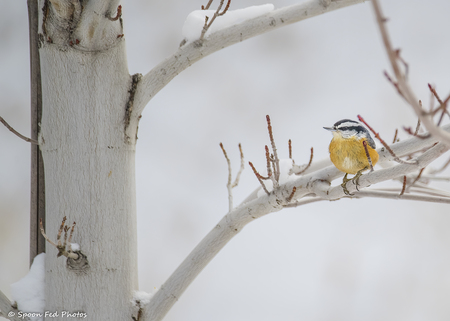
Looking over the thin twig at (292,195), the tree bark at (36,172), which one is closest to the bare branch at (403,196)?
the thin twig at (292,195)

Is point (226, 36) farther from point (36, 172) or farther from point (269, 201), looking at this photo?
point (36, 172)

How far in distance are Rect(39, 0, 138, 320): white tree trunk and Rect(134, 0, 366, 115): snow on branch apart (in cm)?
6

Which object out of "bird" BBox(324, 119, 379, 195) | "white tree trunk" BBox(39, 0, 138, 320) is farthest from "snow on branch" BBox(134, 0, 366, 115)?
"bird" BBox(324, 119, 379, 195)

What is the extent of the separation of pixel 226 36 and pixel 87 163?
338 mm

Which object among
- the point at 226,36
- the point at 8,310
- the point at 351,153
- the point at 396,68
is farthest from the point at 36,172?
the point at 396,68

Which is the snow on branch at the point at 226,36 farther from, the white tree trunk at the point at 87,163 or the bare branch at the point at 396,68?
the bare branch at the point at 396,68

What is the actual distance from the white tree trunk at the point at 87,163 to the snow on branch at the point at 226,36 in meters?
0.06

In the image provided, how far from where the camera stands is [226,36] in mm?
683

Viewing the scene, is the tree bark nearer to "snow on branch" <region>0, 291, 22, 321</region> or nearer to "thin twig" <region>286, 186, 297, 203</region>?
"snow on branch" <region>0, 291, 22, 321</region>

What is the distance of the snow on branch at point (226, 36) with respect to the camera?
63 cm

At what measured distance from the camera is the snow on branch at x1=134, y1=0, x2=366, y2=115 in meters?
0.63

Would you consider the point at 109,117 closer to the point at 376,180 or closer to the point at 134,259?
the point at 134,259

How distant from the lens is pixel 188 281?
734 millimetres

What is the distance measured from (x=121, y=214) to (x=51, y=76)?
285 mm
